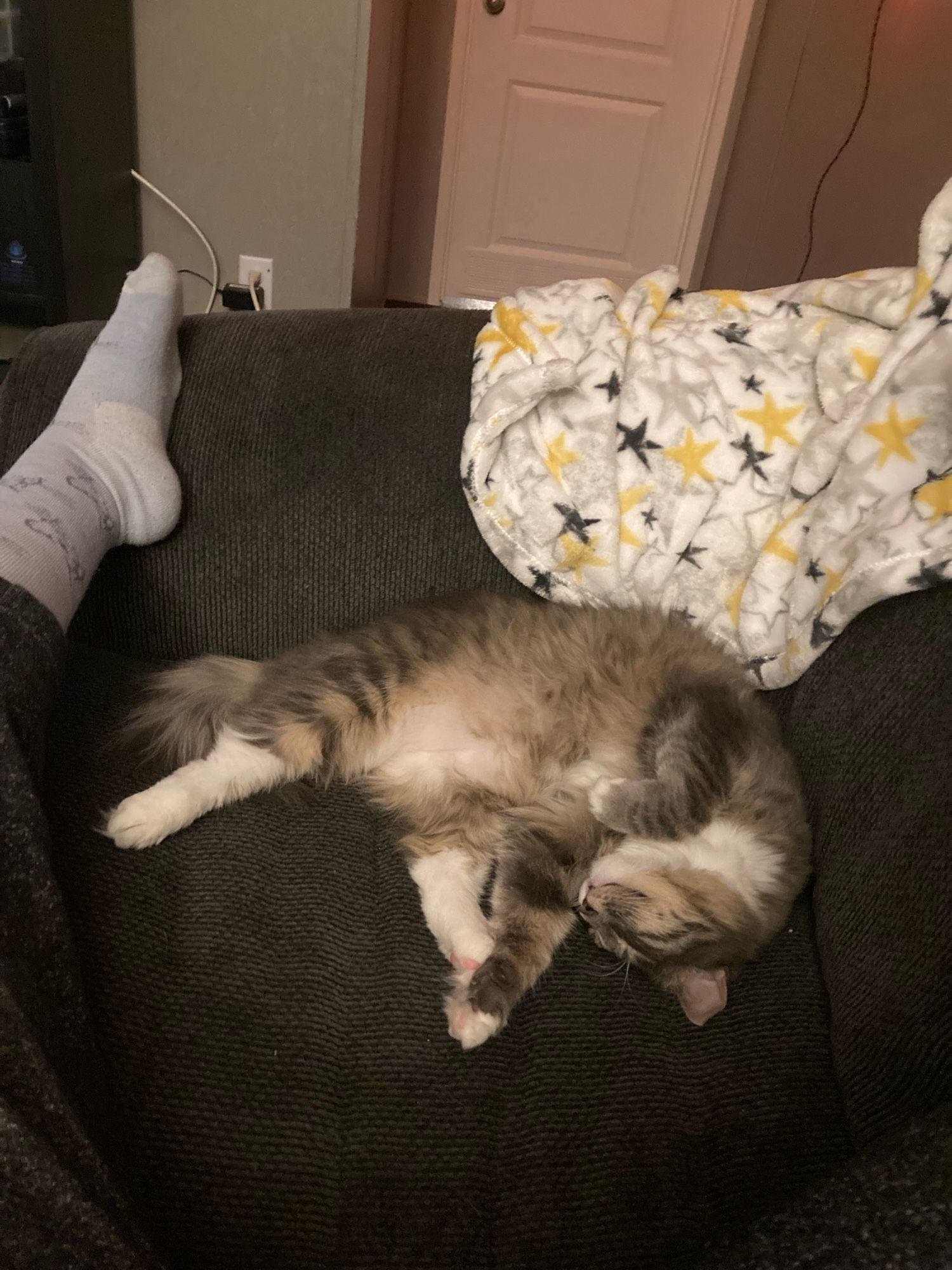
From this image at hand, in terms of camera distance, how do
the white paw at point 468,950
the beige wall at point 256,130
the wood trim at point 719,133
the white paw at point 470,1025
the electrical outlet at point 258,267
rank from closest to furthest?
the white paw at point 470,1025, the white paw at point 468,950, the beige wall at point 256,130, the electrical outlet at point 258,267, the wood trim at point 719,133

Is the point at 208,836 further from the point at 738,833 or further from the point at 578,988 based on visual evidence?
the point at 738,833

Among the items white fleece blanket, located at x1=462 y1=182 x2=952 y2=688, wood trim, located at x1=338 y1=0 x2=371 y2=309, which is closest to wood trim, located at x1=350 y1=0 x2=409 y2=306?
wood trim, located at x1=338 y1=0 x2=371 y2=309

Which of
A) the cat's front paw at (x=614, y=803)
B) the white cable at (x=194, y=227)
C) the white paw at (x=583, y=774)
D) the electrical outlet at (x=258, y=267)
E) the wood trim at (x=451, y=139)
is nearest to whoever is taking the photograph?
the cat's front paw at (x=614, y=803)

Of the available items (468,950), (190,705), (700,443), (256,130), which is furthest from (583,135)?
(468,950)

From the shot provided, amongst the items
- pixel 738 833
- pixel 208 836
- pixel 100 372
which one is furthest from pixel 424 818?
pixel 100 372

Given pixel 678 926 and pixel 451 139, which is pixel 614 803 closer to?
pixel 678 926

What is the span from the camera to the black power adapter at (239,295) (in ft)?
8.68

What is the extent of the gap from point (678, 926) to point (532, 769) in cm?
32

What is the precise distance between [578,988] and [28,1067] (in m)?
0.59

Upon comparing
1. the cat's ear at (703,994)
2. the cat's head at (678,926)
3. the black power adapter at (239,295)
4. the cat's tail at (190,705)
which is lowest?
the cat's head at (678,926)

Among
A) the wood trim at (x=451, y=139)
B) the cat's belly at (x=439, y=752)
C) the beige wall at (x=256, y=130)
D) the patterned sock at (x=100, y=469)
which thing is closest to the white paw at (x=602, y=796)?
the cat's belly at (x=439, y=752)

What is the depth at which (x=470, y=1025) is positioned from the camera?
0.88 meters

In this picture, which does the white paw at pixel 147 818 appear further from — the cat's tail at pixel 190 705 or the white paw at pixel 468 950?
the white paw at pixel 468 950

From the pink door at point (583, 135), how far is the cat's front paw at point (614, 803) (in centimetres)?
325
